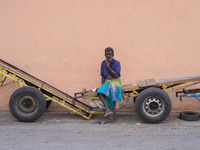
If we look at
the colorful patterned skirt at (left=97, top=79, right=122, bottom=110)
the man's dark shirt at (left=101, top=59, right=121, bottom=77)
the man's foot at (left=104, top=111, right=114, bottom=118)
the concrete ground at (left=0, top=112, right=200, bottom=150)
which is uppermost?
the man's dark shirt at (left=101, top=59, right=121, bottom=77)

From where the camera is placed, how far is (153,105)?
17.4 feet

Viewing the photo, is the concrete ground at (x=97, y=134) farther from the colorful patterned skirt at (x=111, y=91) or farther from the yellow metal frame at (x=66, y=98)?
the colorful patterned skirt at (x=111, y=91)

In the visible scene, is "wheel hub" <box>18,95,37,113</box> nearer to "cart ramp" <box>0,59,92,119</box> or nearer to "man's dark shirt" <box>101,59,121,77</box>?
"cart ramp" <box>0,59,92,119</box>

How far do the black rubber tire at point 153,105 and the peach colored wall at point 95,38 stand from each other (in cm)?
141

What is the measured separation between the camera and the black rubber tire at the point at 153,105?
205 inches

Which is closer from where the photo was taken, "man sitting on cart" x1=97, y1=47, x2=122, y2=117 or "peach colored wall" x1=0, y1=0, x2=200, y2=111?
"man sitting on cart" x1=97, y1=47, x2=122, y2=117

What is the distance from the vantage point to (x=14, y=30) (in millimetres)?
6707

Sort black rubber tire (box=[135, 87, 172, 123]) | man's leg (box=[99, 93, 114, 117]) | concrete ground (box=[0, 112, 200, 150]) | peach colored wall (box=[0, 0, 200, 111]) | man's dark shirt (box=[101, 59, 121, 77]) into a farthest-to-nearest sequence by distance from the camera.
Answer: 1. peach colored wall (box=[0, 0, 200, 111])
2. man's dark shirt (box=[101, 59, 121, 77])
3. man's leg (box=[99, 93, 114, 117])
4. black rubber tire (box=[135, 87, 172, 123])
5. concrete ground (box=[0, 112, 200, 150])

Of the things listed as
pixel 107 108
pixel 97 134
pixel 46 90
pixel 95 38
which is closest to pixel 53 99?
pixel 46 90

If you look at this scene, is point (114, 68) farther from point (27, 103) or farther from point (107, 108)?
point (27, 103)

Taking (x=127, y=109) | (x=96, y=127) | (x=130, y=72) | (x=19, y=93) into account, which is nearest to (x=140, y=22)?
(x=130, y=72)

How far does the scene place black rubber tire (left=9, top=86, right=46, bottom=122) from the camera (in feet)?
17.4

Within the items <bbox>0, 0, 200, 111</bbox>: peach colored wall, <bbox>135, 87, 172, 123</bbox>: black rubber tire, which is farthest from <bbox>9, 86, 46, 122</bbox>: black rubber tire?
<bbox>135, 87, 172, 123</bbox>: black rubber tire

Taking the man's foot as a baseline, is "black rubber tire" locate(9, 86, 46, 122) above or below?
above
